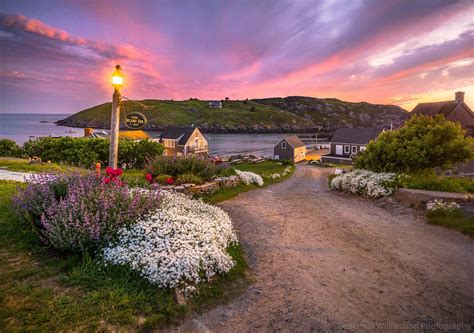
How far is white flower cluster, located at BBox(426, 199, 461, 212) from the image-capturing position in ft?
33.6

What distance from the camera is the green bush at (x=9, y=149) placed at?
20.8 metres

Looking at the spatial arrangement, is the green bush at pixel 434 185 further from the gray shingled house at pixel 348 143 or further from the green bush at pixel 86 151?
the gray shingled house at pixel 348 143

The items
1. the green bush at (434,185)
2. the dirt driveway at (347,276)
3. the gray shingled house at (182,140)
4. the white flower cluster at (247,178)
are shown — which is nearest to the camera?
the dirt driveway at (347,276)

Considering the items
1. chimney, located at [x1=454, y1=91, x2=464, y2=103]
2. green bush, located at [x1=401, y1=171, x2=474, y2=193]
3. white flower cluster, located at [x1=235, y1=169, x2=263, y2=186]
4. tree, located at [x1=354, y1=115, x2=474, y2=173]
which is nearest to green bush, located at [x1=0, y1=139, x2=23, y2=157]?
white flower cluster, located at [x1=235, y1=169, x2=263, y2=186]

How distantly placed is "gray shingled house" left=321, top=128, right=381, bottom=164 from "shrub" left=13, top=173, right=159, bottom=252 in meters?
65.9

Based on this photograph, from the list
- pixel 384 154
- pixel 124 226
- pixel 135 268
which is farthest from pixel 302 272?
pixel 384 154

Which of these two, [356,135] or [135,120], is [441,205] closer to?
[135,120]

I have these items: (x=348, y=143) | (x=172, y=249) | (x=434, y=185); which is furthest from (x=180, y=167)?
(x=348, y=143)

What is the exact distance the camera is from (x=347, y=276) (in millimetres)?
6016

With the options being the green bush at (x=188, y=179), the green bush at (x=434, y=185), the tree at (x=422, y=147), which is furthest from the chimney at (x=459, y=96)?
the green bush at (x=188, y=179)

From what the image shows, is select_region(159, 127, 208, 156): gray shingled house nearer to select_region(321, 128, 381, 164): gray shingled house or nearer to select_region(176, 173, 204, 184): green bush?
select_region(321, 128, 381, 164): gray shingled house

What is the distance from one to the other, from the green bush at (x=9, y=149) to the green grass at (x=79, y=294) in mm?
18751

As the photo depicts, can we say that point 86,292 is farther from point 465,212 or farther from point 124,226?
point 465,212

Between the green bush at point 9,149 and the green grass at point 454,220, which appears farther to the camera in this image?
the green bush at point 9,149
